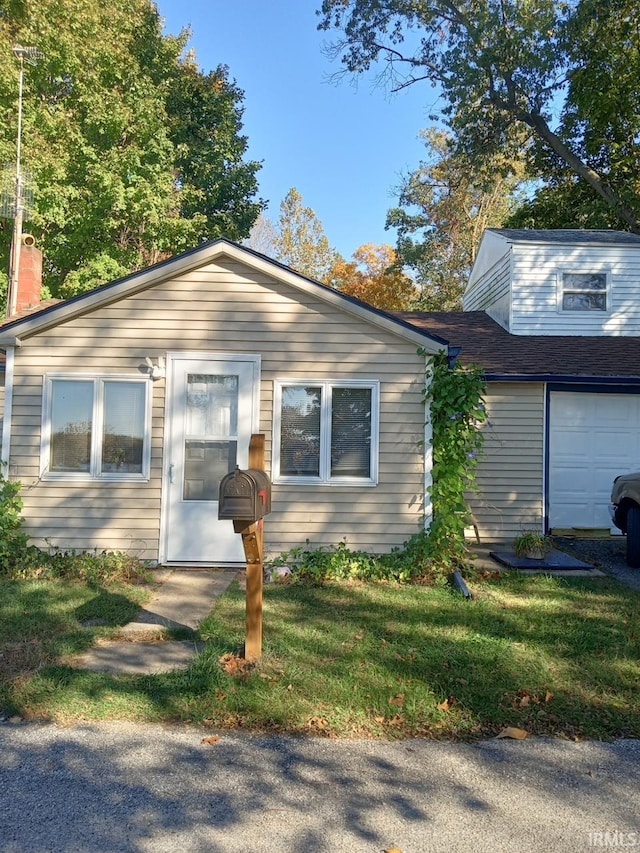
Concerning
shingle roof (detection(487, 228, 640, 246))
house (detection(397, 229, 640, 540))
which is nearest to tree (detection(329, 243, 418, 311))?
shingle roof (detection(487, 228, 640, 246))

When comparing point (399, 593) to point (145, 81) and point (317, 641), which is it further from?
point (145, 81)

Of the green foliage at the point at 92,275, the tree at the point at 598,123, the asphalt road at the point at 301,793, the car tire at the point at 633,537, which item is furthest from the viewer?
the green foliage at the point at 92,275

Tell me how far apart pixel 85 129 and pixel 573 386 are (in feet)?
50.1

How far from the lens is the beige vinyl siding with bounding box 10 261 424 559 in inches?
285

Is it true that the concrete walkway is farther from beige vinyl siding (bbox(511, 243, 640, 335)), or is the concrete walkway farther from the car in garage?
beige vinyl siding (bbox(511, 243, 640, 335))

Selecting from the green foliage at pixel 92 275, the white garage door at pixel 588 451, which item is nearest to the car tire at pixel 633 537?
the white garage door at pixel 588 451

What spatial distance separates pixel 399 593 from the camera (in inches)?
251

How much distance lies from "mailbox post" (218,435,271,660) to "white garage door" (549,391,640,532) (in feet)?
22.8

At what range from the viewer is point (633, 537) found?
7.90 metres

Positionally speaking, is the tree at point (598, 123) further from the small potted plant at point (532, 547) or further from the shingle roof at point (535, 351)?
the small potted plant at point (532, 547)

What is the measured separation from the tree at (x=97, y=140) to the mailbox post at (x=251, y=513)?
15.3 meters

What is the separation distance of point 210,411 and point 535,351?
618 centimetres

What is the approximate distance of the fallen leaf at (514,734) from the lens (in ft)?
11.5

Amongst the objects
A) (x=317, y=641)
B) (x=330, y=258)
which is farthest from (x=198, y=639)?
(x=330, y=258)
